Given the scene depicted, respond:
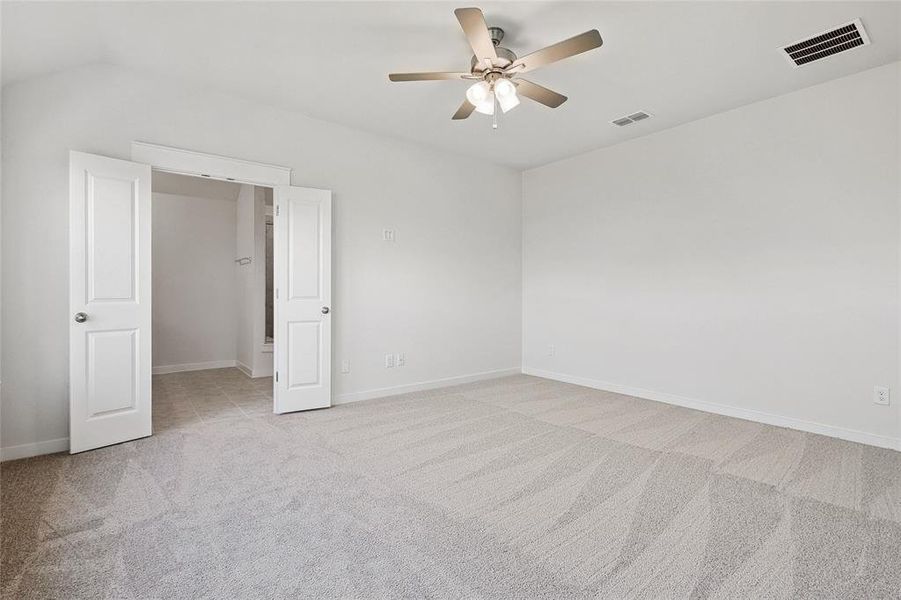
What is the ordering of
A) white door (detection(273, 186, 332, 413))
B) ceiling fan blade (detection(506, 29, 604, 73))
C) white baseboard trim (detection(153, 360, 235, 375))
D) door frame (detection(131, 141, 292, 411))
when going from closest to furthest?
ceiling fan blade (detection(506, 29, 604, 73)) < door frame (detection(131, 141, 292, 411)) < white door (detection(273, 186, 332, 413)) < white baseboard trim (detection(153, 360, 235, 375))

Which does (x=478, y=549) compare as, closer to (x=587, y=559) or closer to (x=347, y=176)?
(x=587, y=559)

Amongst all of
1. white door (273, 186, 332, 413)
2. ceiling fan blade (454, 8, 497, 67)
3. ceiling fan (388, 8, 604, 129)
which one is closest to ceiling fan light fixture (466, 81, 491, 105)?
ceiling fan (388, 8, 604, 129)

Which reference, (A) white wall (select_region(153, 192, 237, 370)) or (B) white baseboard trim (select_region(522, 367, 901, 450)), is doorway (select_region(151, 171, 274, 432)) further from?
Answer: (B) white baseboard trim (select_region(522, 367, 901, 450))

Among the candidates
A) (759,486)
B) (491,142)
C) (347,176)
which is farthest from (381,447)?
(491,142)

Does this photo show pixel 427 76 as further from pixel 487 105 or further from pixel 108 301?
pixel 108 301

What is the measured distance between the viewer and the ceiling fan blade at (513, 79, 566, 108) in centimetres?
279

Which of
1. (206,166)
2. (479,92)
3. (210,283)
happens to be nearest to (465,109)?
(479,92)

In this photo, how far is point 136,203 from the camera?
3.21m

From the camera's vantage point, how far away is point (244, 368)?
20.6ft

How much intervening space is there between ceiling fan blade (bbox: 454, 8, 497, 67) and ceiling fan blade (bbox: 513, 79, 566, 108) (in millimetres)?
361

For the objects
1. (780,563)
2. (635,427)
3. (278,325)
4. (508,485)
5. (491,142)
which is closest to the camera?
(780,563)

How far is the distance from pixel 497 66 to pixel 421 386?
3374 millimetres

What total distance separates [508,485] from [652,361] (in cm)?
273

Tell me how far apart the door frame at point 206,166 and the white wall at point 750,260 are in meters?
3.39
